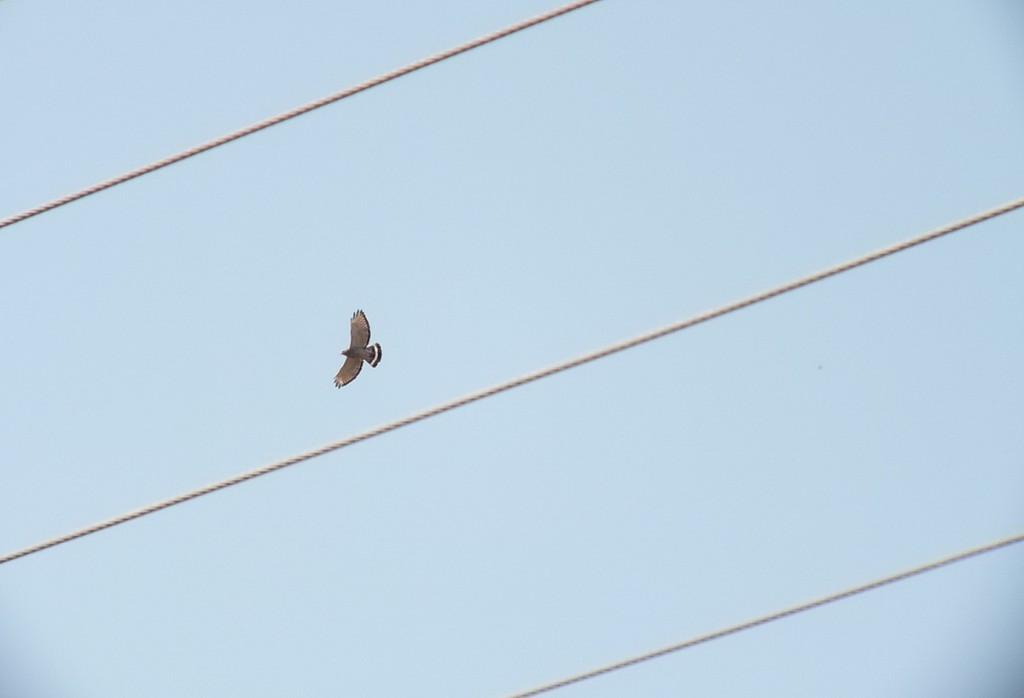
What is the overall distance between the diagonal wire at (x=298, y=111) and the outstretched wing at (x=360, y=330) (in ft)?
0.64

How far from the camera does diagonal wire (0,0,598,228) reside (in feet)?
3.29

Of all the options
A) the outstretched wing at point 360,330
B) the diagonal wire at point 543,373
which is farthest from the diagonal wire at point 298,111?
the diagonal wire at point 543,373

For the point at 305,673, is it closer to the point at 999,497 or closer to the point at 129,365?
the point at 129,365

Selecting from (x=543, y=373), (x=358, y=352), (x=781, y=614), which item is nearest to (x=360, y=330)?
(x=358, y=352)

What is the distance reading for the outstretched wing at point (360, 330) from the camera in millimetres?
1024

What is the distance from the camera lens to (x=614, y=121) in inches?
39.8

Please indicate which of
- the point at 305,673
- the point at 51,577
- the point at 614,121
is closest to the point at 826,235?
the point at 614,121

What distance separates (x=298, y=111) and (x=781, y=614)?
0.66 metres

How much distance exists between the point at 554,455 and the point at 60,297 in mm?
503

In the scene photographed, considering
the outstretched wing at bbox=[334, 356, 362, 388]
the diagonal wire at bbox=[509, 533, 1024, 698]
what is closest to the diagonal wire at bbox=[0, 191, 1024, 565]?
the outstretched wing at bbox=[334, 356, 362, 388]

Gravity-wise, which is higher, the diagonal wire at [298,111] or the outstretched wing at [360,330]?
the diagonal wire at [298,111]

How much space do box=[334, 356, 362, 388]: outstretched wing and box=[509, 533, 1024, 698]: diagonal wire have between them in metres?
0.36

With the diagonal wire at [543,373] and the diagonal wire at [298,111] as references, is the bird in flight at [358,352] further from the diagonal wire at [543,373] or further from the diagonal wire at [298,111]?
the diagonal wire at [298,111]

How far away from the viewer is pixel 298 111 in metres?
1.02
